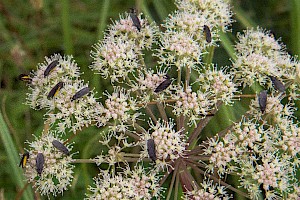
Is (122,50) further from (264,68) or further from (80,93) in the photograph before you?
(264,68)

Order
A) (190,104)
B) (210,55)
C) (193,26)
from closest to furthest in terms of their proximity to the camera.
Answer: (190,104) → (193,26) → (210,55)

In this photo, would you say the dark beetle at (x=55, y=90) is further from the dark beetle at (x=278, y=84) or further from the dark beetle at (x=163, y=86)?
the dark beetle at (x=278, y=84)

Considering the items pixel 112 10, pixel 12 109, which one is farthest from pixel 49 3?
pixel 12 109

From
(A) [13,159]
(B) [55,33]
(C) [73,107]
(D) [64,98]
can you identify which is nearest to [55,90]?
(D) [64,98]

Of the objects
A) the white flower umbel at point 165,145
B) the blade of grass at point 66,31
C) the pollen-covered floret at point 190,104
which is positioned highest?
A: the blade of grass at point 66,31

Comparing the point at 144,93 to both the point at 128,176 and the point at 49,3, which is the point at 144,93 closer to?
the point at 128,176

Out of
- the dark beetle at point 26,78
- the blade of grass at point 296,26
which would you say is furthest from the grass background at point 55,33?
the dark beetle at point 26,78

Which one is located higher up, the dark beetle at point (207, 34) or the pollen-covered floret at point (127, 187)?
the dark beetle at point (207, 34)

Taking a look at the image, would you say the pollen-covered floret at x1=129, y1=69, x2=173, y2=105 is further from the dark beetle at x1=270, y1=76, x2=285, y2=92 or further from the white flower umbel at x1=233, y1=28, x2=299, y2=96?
the dark beetle at x1=270, y1=76, x2=285, y2=92

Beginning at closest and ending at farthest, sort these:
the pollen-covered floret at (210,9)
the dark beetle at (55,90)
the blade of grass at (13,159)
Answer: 1. the dark beetle at (55,90)
2. the blade of grass at (13,159)
3. the pollen-covered floret at (210,9)
